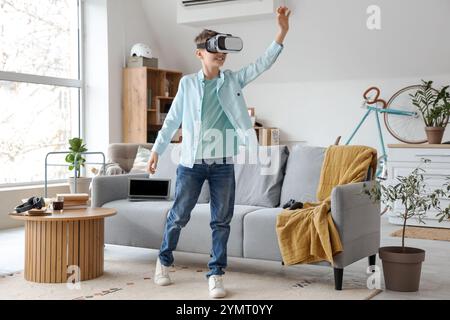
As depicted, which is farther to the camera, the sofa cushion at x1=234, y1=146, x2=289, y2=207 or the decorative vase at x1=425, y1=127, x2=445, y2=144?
the decorative vase at x1=425, y1=127, x2=445, y2=144

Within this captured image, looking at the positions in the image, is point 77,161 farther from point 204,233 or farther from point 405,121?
point 405,121

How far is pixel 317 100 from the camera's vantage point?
6.88 m

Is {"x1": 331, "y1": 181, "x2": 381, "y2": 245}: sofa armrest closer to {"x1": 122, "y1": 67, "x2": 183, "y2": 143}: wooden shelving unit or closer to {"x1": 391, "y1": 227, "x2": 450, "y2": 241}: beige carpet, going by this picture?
{"x1": 391, "y1": 227, "x2": 450, "y2": 241}: beige carpet

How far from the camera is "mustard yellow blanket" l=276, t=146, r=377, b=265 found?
10.8 ft

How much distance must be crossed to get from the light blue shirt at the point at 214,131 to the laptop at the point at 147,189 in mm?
1150

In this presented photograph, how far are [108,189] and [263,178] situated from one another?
1.07 metres

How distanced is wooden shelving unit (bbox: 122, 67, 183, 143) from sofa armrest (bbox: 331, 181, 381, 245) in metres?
3.79

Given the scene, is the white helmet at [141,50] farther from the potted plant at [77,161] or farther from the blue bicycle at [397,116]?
the blue bicycle at [397,116]

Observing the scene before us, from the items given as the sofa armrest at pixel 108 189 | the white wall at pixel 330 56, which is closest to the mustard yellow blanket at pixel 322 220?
the sofa armrest at pixel 108 189

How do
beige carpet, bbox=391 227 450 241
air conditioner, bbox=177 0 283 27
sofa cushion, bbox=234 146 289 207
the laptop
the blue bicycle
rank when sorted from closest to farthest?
sofa cushion, bbox=234 146 289 207 → the laptop → beige carpet, bbox=391 227 450 241 → air conditioner, bbox=177 0 283 27 → the blue bicycle

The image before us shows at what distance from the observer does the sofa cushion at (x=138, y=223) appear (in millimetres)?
3926

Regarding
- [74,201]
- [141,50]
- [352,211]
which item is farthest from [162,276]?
[141,50]

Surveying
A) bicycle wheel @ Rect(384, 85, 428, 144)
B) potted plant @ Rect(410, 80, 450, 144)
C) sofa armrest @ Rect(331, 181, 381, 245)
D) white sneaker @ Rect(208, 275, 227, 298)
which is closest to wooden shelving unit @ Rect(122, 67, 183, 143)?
bicycle wheel @ Rect(384, 85, 428, 144)
